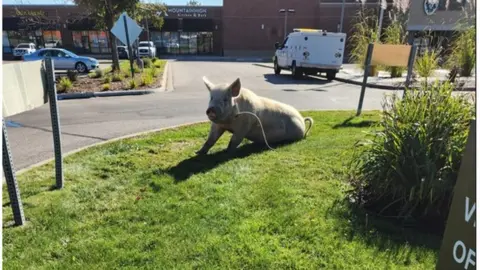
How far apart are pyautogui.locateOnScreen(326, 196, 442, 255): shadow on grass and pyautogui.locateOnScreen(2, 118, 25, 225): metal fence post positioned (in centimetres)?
296

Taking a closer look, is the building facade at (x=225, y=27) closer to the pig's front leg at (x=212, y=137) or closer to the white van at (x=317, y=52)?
the white van at (x=317, y=52)

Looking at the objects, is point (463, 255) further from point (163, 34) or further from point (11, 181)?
point (163, 34)

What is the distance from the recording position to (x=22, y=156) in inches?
232

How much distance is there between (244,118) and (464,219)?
4.06 m

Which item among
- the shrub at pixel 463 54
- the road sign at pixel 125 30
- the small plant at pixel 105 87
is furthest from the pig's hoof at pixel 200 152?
the road sign at pixel 125 30

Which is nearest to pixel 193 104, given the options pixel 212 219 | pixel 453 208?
pixel 212 219

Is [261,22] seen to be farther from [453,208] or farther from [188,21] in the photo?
[453,208]

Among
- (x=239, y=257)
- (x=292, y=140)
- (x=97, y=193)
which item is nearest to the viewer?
(x=239, y=257)

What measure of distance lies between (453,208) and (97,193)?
3.60 m

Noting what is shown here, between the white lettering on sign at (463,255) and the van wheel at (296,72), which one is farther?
the van wheel at (296,72)

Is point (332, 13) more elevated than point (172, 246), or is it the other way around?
point (332, 13)

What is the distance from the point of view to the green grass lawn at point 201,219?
293 cm

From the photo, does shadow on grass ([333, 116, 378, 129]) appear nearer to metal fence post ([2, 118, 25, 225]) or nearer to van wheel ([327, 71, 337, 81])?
metal fence post ([2, 118, 25, 225])

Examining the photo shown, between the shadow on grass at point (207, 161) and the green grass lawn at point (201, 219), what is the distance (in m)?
0.03
